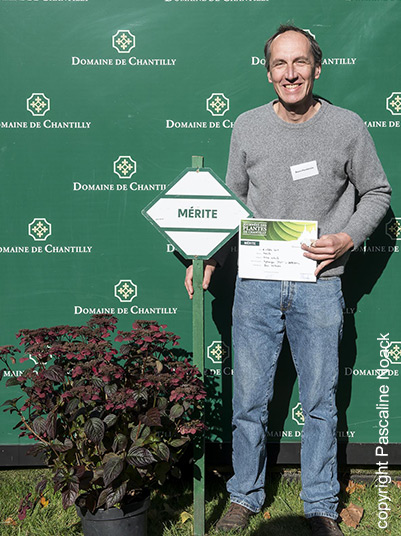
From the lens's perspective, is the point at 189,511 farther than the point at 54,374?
Yes

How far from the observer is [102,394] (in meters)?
2.80

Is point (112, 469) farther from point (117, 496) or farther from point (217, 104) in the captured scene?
point (217, 104)

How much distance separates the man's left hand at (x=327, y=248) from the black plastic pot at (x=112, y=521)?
1.37 m

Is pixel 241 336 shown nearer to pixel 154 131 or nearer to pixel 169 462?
pixel 169 462

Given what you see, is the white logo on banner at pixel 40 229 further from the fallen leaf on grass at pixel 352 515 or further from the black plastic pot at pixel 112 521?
the fallen leaf on grass at pixel 352 515

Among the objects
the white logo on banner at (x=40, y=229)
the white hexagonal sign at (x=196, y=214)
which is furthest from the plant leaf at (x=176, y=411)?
the white logo on banner at (x=40, y=229)

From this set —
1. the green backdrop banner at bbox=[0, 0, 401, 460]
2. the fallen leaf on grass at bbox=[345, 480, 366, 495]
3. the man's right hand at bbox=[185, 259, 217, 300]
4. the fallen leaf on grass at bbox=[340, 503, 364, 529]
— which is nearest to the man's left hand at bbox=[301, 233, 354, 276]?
the man's right hand at bbox=[185, 259, 217, 300]

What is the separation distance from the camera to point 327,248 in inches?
111

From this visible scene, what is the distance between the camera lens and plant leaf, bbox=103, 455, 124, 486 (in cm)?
253

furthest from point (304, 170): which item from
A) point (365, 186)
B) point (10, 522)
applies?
point (10, 522)

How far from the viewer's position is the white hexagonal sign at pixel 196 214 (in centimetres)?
278

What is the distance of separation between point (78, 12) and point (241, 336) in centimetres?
199

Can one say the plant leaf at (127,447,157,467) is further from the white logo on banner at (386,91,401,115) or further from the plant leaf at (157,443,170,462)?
the white logo on banner at (386,91,401,115)

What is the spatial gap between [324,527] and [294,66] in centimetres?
217
